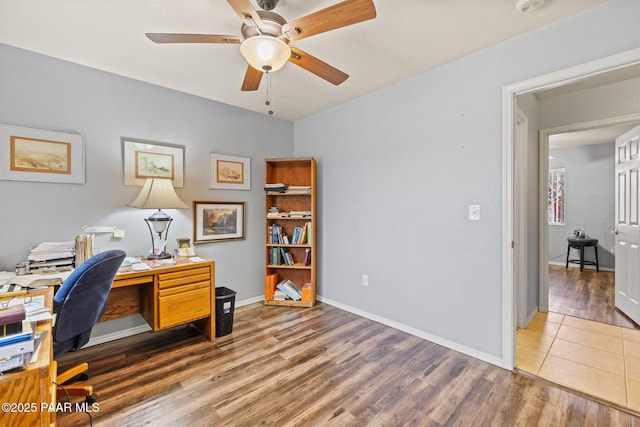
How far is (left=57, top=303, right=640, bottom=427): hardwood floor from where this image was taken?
1.67 meters

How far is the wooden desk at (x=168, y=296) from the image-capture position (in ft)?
7.70

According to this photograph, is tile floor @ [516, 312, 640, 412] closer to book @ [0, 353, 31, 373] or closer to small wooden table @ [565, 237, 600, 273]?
book @ [0, 353, 31, 373]

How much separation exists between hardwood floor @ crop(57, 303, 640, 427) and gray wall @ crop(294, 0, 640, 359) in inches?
15.6

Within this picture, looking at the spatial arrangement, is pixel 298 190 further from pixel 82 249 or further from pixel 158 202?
pixel 82 249

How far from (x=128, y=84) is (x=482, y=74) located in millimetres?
3115

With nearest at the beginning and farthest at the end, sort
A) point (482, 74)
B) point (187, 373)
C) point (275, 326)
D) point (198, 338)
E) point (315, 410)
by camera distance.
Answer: point (315, 410), point (187, 373), point (482, 74), point (198, 338), point (275, 326)

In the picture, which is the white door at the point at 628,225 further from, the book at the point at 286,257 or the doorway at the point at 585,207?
the book at the point at 286,257

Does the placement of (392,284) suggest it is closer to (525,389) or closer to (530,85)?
(525,389)

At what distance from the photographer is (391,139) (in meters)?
2.93

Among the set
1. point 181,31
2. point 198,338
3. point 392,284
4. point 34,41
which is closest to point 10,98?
point 34,41

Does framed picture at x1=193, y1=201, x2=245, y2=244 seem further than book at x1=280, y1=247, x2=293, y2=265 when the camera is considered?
No

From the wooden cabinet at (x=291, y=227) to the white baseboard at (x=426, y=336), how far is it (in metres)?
0.49

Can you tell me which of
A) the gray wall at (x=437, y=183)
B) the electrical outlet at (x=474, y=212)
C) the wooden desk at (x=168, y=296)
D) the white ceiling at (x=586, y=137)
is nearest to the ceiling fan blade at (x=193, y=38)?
the wooden desk at (x=168, y=296)

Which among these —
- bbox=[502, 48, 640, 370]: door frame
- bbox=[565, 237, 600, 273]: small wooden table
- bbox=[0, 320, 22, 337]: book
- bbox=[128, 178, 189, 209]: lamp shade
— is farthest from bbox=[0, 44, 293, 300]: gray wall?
bbox=[565, 237, 600, 273]: small wooden table
